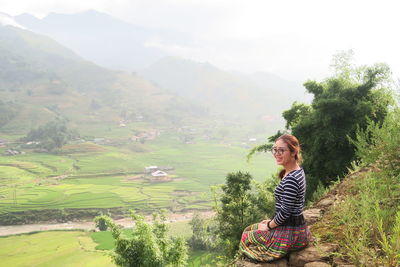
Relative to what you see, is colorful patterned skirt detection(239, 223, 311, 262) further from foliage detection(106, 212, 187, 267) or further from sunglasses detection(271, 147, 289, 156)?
foliage detection(106, 212, 187, 267)

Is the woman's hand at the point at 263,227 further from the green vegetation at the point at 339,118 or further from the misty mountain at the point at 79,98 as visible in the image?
the misty mountain at the point at 79,98

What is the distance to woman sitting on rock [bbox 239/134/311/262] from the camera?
295cm

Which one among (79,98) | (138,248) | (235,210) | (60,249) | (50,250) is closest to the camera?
(138,248)

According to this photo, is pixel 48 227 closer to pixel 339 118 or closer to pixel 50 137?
pixel 339 118

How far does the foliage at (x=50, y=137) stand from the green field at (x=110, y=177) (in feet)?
9.12

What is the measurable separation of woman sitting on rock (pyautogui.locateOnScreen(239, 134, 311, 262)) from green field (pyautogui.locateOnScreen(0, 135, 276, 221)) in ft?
85.4

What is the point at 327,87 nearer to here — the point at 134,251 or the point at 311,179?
the point at 311,179

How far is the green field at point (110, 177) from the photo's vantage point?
4294cm

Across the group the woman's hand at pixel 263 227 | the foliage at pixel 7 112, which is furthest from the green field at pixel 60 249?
the foliage at pixel 7 112

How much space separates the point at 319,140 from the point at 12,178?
176 ft

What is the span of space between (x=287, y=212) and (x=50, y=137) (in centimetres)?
8153

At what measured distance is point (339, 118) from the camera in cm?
1142

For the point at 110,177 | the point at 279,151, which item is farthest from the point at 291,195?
the point at 110,177

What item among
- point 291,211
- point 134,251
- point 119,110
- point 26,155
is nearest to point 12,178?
point 26,155
